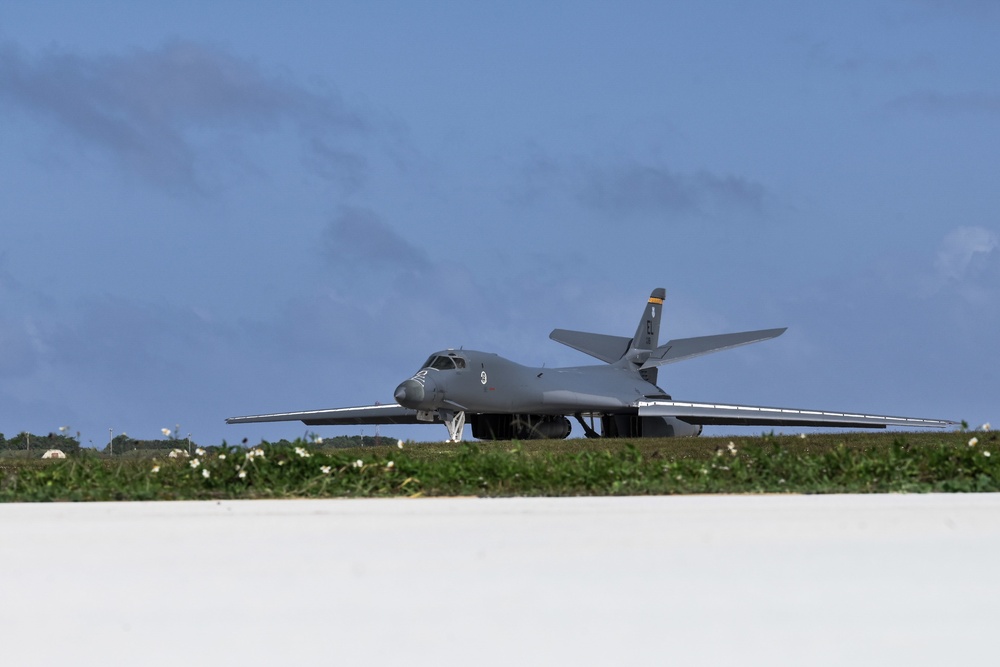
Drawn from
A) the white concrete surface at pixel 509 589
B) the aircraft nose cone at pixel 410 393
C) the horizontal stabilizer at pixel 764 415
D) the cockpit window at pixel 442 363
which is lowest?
the white concrete surface at pixel 509 589

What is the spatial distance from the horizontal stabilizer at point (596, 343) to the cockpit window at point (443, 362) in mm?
12705

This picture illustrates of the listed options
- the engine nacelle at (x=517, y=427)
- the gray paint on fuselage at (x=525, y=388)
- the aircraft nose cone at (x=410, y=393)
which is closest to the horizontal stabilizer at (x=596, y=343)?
the gray paint on fuselage at (x=525, y=388)

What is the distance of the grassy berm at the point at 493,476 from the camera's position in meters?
8.55

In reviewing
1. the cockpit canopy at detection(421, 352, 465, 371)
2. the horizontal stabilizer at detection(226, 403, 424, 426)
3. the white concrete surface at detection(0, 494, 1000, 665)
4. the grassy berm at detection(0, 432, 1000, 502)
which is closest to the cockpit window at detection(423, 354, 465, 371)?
the cockpit canopy at detection(421, 352, 465, 371)

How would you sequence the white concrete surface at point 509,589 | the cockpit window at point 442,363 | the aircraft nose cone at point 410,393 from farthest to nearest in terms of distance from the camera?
1. the cockpit window at point 442,363
2. the aircraft nose cone at point 410,393
3. the white concrete surface at point 509,589

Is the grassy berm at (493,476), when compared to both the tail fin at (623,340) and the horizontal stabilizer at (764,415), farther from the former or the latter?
the tail fin at (623,340)

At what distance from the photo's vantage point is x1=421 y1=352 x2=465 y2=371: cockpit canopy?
25.1 metres

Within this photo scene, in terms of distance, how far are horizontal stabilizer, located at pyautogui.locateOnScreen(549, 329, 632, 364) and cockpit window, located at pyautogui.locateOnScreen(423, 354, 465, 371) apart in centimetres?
1270

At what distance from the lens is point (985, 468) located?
9.42 m

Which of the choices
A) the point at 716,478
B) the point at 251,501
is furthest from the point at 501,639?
the point at 716,478

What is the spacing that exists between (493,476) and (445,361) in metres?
16.4

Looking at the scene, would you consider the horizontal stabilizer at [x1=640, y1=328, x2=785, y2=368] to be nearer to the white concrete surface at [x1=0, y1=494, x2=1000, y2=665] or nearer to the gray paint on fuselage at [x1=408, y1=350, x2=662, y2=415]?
the gray paint on fuselage at [x1=408, y1=350, x2=662, y2=415]

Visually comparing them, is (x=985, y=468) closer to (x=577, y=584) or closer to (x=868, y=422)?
(x=577, y=584)

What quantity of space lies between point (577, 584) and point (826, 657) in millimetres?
1165
